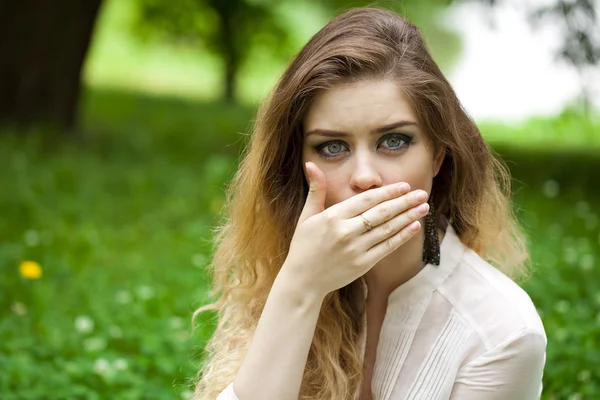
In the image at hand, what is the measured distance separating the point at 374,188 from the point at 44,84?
7473 mm

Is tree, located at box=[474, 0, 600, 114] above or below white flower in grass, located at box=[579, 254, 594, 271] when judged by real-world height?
above

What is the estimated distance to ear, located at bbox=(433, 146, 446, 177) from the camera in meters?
2.21

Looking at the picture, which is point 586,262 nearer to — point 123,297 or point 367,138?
point 123,297

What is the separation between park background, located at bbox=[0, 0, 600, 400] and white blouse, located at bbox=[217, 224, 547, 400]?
2.46 ft

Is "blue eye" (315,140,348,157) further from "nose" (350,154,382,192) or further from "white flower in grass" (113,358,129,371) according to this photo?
"white flower in grass" (113,358,129,371)

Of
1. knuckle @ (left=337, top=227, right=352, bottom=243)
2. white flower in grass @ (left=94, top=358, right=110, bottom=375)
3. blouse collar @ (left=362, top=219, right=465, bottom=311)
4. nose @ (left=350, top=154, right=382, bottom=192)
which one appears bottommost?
white flower in grass @ (left=94, top=358, right=110, bottom=375)

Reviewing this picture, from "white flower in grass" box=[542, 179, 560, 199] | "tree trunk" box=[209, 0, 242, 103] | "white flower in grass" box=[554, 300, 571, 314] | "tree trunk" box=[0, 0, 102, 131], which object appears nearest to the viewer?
"white flower in grass" box=[554, 300, 571, 314]

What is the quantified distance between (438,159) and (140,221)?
14.1 feet

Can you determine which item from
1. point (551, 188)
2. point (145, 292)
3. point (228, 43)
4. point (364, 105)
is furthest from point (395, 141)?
point (228, 43)

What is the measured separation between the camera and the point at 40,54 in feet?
29.0

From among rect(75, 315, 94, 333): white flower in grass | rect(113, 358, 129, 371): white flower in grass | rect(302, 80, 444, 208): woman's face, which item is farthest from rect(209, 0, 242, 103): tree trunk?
rect(302, 80, 444, 208): woman's face

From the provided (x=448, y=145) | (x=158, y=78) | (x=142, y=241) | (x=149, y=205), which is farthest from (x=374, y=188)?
(x=158, y=78)

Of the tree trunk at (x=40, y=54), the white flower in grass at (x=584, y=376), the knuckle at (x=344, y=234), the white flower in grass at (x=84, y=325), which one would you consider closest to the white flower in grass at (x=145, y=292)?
the white flower in grass at (x=84, y=325)

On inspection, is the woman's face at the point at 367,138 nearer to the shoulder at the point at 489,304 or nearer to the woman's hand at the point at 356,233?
the woman's hand at the point at 356,233
